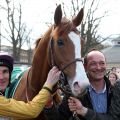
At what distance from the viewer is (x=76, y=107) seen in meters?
3.48

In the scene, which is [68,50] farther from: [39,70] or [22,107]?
[22,107]

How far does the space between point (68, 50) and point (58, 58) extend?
17 centimetres

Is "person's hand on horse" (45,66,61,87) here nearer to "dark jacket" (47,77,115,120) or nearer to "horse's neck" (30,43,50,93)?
"dark jacket" (47,77,115,120)

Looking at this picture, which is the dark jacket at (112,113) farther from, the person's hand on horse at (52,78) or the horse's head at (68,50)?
the person's hand on horse at (52,78)

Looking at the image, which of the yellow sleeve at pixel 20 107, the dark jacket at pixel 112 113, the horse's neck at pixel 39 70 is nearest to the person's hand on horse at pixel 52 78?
the yellow sleeve at pixel 20 107

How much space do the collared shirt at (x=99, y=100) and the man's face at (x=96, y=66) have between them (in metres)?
0.13

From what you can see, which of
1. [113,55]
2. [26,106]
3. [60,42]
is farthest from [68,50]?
[113,55]

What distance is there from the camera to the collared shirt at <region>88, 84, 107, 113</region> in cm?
362

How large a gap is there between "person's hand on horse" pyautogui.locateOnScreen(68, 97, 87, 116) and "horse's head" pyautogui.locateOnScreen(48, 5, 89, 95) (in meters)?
0.08

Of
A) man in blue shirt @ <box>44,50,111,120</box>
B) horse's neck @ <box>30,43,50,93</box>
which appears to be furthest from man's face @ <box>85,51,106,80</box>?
horse's neck @ <box>30,43,50,93</box>

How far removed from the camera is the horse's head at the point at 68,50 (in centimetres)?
360

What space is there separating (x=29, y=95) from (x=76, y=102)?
1.02 m

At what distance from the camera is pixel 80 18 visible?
4.24m

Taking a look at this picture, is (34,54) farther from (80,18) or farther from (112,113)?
(112,113)
